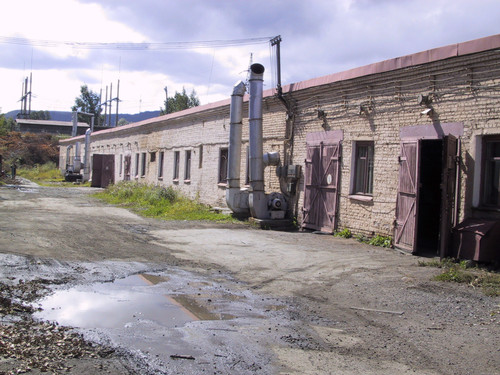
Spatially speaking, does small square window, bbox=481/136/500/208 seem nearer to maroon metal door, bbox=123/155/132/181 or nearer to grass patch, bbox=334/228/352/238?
grass patch, bbox=334/228/352/238

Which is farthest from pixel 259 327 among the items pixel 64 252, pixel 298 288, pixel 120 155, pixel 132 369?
pixel 120 155

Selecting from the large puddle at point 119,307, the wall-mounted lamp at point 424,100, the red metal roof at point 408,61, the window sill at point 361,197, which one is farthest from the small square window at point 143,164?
the large puddle at point 119,307

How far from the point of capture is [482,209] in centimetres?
904

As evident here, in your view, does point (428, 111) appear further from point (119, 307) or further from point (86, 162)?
point (86, 162)

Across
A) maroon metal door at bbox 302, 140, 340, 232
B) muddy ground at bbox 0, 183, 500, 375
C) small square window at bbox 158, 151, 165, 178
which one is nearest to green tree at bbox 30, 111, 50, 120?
small square window at bbox 158, 151, 165, 178

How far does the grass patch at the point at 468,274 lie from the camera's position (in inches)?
276

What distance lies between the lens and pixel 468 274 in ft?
24.6

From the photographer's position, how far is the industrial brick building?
905cm

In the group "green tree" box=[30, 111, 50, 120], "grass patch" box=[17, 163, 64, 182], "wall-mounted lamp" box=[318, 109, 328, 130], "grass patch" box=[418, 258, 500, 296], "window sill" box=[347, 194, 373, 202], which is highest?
"green tree" box=[30, 111, 50, 120]

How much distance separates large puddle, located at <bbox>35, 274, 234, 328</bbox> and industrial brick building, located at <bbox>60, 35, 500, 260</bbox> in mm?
5468

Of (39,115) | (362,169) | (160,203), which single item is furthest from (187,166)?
(39,115)

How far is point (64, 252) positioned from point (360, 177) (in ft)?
24.6

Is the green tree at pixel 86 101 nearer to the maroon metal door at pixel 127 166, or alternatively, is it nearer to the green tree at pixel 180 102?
the green tree at pixel 180 102

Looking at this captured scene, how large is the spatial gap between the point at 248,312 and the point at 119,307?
1.51 meters
